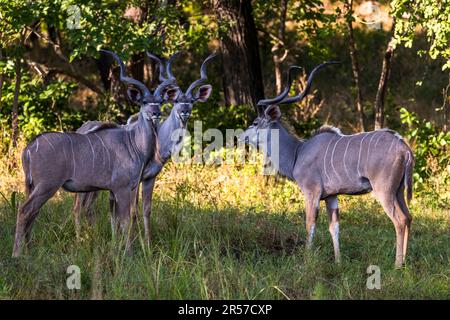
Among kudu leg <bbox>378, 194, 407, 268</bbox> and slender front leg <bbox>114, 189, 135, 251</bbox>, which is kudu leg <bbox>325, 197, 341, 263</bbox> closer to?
kudu leg <bbox>378, 194, 407, 268</bbox>

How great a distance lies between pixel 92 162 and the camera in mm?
6016

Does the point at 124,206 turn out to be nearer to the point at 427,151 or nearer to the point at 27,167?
the point at 27,167

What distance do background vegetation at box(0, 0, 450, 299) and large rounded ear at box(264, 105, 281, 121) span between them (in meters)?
0.81

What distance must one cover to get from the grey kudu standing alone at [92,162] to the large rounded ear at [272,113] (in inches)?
32.1

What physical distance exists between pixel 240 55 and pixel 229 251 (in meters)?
3.86

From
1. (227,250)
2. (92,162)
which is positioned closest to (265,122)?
(92,162)

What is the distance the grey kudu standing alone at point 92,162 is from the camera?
573 centimetres

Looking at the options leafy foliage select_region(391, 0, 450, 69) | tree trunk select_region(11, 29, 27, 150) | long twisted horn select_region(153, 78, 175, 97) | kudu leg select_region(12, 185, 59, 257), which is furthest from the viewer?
tree trunk select_region(11, 29, 27, 150)

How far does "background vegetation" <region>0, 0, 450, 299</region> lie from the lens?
200 inches

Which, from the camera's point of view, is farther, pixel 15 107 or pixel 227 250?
pixel 15 107

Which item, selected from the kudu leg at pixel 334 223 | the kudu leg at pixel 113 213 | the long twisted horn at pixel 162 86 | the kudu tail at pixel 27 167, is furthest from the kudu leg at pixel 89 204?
the kudu leg at pixel 334 223

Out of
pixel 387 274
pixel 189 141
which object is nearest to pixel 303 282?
pixel 387 274

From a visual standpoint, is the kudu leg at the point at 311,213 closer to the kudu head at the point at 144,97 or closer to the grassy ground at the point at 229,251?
the grassy ground at the point at 229,251

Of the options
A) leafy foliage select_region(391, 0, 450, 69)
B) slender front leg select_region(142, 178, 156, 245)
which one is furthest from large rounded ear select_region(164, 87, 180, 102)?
leafy foliage select_region(391, 0, 450, 69)
